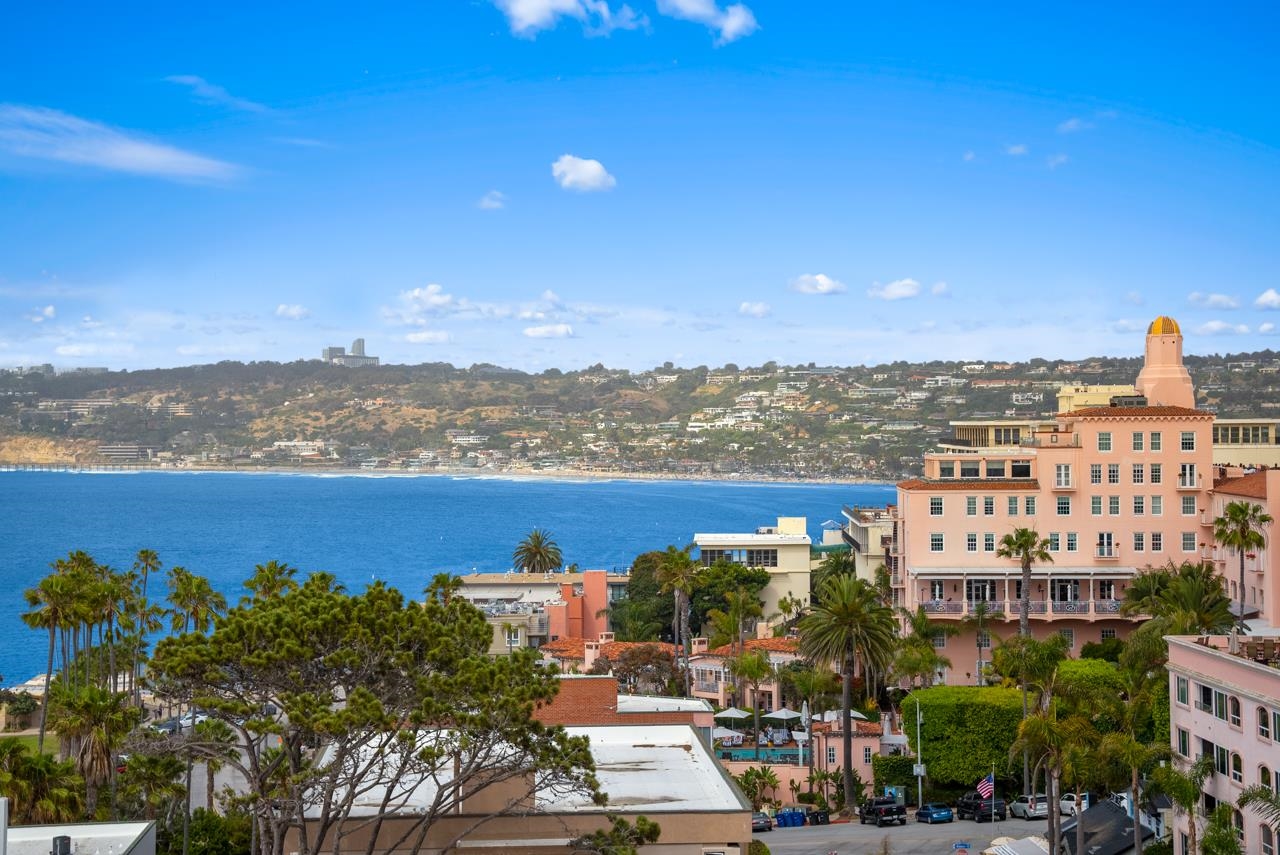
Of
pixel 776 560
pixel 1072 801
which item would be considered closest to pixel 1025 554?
pixel 1072 801

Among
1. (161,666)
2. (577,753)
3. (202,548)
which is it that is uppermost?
(161,666)

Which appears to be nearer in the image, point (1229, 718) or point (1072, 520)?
point (1229, 718)

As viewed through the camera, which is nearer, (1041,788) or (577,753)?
(577,753)

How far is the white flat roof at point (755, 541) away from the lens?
8206 cm

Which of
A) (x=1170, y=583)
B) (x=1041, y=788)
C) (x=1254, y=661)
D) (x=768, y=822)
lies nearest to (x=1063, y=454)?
(x=1170, y=583)

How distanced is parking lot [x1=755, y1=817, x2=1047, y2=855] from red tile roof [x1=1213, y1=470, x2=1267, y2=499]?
65.0 feet

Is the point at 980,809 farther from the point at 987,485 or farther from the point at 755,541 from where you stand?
the point at 755,541

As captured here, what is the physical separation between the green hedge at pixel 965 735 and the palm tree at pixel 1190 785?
14.6 metres

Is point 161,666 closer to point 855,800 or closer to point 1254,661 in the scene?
point 1254,661

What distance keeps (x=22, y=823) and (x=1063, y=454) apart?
45.5 meters

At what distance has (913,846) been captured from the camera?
3903 centimetres

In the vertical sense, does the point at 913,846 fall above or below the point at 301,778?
below

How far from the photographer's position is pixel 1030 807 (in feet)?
139

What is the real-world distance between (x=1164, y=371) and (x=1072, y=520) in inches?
571
